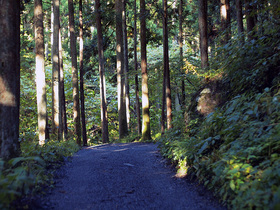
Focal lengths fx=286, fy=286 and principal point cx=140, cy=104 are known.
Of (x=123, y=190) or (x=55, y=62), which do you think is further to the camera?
(x=55, y=62)

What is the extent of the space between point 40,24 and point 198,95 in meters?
7.68

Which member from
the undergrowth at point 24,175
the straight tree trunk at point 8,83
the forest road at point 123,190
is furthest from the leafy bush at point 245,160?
the straight tree trunk at point 8,83

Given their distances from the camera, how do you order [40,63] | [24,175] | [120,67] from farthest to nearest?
[120,67] → [40,63] → [24,175]

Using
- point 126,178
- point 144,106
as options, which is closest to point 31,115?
point 144,106

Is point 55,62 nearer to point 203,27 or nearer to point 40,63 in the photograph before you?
point 40,63

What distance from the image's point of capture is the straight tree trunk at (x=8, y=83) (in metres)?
6.01

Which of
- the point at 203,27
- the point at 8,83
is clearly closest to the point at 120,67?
the point at 203,27

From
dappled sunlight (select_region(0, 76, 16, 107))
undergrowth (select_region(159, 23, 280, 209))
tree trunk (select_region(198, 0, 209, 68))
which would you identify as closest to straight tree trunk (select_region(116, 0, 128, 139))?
tree trunk (select_region(198, 0, 209, 68))

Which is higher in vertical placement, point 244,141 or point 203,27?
point 203,27

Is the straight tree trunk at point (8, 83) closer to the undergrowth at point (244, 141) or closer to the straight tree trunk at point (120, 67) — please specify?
the undergrowth at point (244, 141)

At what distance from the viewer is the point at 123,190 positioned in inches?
220

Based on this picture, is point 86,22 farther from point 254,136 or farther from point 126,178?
point 254,136

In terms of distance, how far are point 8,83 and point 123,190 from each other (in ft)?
10.9

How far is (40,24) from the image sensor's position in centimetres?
1263
